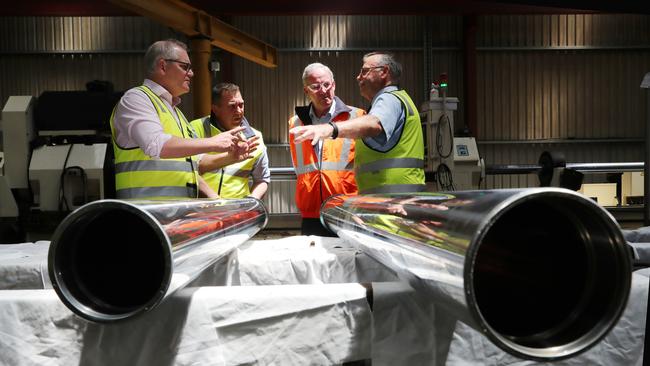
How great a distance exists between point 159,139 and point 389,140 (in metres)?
0.92

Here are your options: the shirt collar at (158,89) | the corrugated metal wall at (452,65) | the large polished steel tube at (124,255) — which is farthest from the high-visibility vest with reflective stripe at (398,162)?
the corrugated metal wall at (452,65)

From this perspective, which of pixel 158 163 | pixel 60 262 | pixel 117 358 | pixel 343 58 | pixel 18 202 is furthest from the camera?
pixel 343 58

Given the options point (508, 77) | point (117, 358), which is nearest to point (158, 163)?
point (117, 358)

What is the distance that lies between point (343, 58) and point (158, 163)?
7.43 meters

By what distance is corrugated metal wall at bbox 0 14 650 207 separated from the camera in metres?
9.12

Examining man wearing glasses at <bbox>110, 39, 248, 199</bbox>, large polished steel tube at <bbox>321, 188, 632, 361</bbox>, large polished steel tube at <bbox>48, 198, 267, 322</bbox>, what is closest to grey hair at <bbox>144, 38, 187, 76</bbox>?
man wearing glasses at <bbox>110, 39, 248, 199</bbox>

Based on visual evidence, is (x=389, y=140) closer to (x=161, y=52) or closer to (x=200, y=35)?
(x=161, y=52)

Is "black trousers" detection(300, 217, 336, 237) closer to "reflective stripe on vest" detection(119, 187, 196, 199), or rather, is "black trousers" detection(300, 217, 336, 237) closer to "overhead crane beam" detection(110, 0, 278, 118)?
"reflective stripe on vest" detection(119, 187, 196, 199)

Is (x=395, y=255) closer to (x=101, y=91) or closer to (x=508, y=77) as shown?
(x=101, y=91)

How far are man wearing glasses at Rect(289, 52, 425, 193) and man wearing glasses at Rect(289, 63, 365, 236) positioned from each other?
39cm

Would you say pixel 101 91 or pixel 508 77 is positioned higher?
pixel 508 77

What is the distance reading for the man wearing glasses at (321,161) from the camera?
290 centimetres

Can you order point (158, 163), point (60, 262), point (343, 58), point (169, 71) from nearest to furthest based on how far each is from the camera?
point (60, 262) < point (158, 163) < point (169, 71) < point (343, 58)

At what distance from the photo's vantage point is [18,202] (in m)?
4.21
